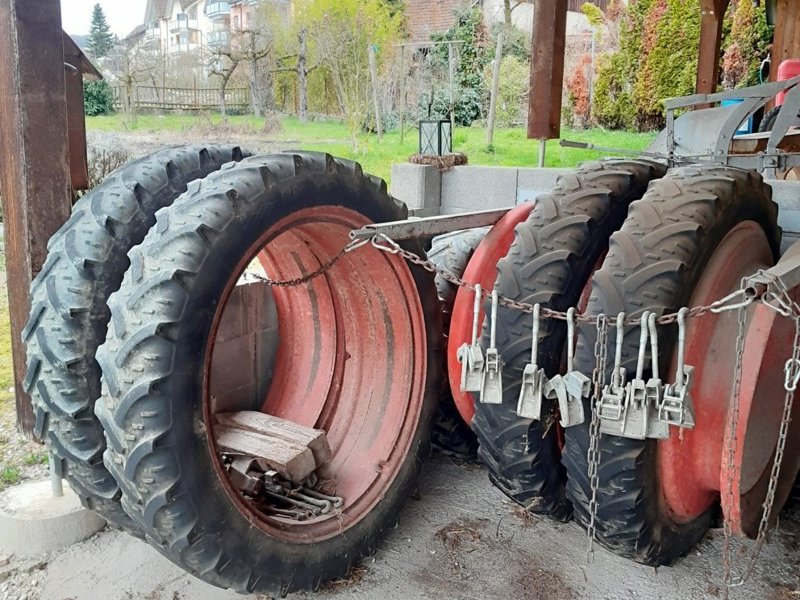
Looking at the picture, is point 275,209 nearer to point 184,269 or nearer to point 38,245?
point 184,269

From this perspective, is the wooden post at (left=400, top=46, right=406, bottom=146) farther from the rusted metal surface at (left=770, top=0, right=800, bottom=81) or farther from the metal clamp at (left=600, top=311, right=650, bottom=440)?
the metal clamp at (left=600, top=311, right=650, bottom=440)

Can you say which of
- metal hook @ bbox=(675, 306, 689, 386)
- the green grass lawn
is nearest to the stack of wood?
metal hook @ bbox=(675, 306, 689, 386)

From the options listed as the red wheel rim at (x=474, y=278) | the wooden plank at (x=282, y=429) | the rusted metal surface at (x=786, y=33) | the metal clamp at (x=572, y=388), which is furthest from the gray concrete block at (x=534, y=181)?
the rusted metal surface at (x=786, y=33)

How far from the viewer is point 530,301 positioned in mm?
2273

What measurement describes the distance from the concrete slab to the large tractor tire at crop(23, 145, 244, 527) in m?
0.50

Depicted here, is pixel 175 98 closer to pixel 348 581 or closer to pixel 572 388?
pixel 348 581

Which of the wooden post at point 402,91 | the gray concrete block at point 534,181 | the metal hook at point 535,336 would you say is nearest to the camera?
the metal hook at point 535,336

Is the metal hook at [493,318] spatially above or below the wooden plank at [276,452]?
above

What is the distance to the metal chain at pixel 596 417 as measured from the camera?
6.60 ft

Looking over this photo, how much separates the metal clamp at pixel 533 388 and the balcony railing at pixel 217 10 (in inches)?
769

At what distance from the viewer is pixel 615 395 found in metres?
2.00

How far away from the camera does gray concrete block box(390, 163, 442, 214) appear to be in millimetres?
5629

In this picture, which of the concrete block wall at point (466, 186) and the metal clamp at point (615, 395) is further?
the concrete block wall at point (466, 186)

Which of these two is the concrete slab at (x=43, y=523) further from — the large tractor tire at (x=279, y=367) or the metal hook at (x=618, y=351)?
the metal hook at (x=618, y=351)
